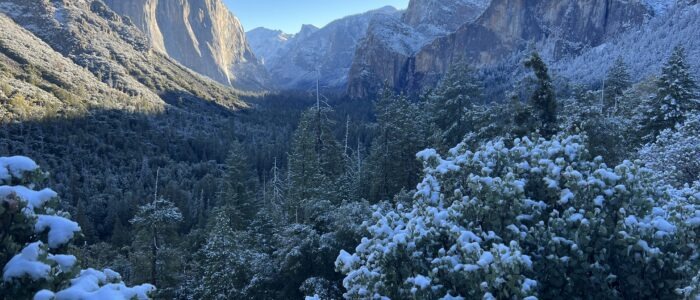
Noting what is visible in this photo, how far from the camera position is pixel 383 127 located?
30.7 metres

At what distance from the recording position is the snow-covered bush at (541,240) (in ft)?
21.5

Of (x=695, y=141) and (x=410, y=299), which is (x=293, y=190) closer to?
(x=695, y=141)

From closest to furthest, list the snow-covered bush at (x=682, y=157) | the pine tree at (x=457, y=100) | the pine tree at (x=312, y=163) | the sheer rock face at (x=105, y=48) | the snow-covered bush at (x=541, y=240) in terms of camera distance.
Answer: the snow-covered bush at (x=541, y=240) < the snow-covered bush at (x=682, y=157) < the pine tree at (x=457, y=100) < the pine tree at (x=312, y=163) < the sheer rock face at (x=105, y=48)

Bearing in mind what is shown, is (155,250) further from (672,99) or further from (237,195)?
(672,99)

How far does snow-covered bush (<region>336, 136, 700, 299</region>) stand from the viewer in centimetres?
655

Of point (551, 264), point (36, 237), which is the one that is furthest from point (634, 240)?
point (36, 237)

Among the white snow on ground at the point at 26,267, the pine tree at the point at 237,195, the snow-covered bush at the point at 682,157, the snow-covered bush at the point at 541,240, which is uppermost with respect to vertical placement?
the white snow on ground at the point at 26,267

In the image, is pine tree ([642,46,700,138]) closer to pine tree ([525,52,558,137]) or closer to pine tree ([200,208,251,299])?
pine tree ([525,52,558,137])

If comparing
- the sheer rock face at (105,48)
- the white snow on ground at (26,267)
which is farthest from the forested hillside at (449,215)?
the sheer rock face at (105,48)

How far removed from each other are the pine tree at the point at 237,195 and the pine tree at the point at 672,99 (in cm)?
2599

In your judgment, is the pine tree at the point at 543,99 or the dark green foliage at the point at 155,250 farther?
the dark green foliage at the point at 155,250

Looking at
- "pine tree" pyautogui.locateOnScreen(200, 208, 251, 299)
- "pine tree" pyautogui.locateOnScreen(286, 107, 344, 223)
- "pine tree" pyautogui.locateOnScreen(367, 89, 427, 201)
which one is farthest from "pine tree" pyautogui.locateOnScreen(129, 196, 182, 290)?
"pine tree" pyautogui.locateOnScreen(367, 89, 427, 201)

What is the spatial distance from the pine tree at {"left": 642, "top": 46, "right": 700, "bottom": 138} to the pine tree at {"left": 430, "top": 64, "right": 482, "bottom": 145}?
9662mm

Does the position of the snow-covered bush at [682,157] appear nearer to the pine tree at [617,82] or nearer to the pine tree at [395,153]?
the pine tree at [395,153]
